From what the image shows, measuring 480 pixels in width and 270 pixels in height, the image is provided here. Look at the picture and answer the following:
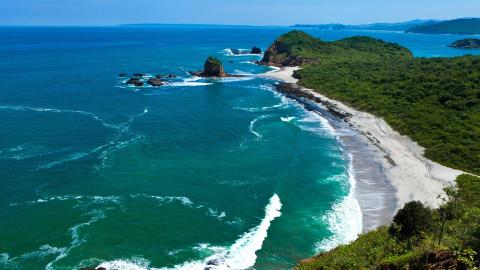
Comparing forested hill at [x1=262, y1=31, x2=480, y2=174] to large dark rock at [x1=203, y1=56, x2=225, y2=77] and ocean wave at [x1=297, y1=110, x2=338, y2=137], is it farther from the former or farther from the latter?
large dark rock at [x1=203, y1=56, x2=225, y2=77]

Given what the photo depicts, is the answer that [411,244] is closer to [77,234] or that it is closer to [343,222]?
[343,222]

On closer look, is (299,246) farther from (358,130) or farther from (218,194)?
Answer: (358,130)

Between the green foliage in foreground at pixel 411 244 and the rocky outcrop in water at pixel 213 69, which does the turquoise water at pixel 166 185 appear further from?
the rocky outcrop in water at pixel 213 69

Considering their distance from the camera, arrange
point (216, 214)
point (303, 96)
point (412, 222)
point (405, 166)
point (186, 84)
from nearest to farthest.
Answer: point (412, 222) → point (216, 214) → point (405, 166) → point (303, 96) → point (186, 84)

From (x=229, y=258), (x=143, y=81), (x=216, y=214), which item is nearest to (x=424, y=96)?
(x=216, y=214)

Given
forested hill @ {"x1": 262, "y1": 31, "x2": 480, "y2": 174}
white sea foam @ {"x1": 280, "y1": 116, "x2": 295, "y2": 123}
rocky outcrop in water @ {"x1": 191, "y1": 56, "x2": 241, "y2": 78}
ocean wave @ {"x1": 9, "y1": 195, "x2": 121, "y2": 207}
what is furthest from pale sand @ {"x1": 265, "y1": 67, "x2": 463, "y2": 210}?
rocky outcrop in water @ {"x1": 191, "y1": 56, "x2": 241, "y2": 78}

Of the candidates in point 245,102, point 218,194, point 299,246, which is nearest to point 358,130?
point 245,102

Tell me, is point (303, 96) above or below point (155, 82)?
below
